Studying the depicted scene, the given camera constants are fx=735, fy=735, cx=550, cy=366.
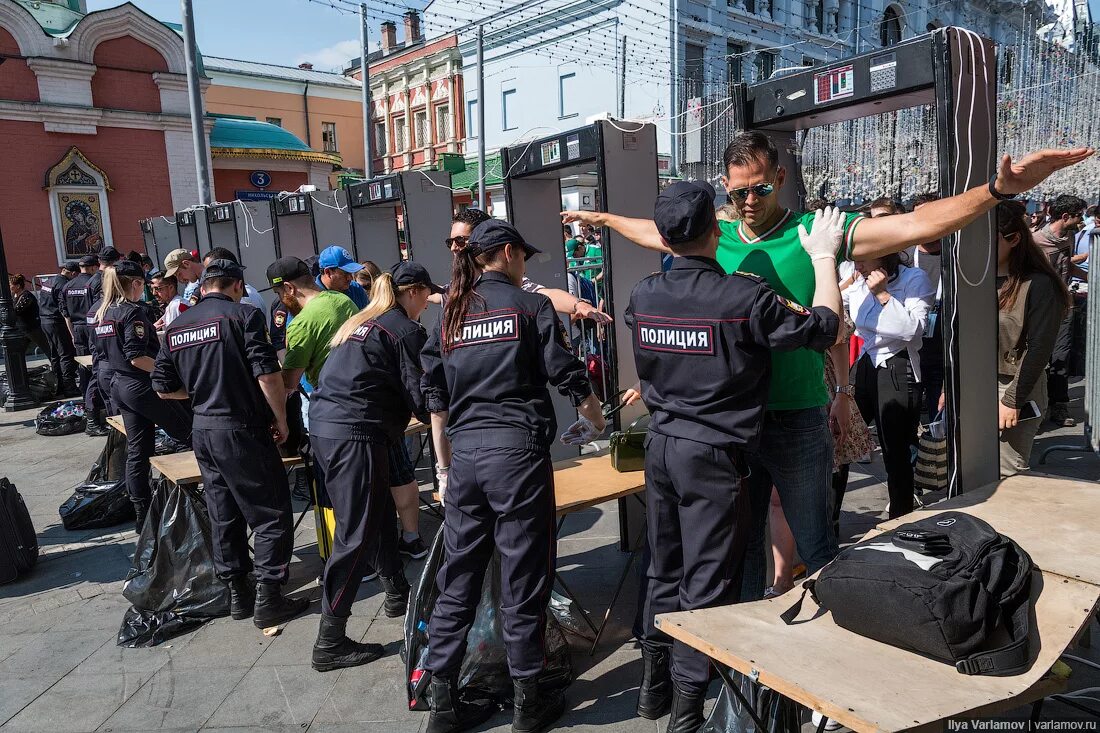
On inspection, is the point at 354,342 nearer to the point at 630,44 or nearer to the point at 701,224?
the point at 701,224

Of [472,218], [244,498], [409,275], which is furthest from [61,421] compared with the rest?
[409,275]

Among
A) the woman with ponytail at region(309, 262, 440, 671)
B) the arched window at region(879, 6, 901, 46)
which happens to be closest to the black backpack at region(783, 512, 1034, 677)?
the woman with ponytail at region(309, 262, 440, 671)

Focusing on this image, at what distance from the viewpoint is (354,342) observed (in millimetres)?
3645

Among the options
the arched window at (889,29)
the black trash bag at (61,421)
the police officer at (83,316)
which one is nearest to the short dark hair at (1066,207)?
the police officer at (83,316)

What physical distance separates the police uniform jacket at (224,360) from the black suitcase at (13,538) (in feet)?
6.51

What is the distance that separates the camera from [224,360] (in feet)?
13.1

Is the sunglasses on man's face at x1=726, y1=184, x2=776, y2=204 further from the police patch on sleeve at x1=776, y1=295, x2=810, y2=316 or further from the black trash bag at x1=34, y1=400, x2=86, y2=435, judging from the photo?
the black trash bag at x1=34, y1=400, x2=86, y2=435

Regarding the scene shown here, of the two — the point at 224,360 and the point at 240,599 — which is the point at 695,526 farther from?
the point at 240,599

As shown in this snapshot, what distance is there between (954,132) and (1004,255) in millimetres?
1285

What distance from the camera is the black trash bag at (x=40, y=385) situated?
11.4 meters

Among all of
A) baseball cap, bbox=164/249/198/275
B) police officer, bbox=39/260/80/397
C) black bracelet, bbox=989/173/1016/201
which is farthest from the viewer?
police officer, bbox=39/260/80/397

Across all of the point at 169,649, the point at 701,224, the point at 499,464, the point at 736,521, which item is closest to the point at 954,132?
the point at 701,224

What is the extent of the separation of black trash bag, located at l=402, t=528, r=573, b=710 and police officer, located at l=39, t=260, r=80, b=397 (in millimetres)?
11041

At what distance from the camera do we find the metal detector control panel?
298 centimetres
